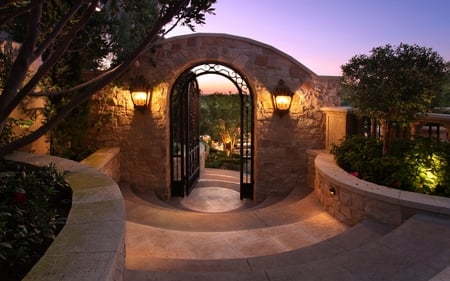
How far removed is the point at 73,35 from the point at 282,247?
2.84 m

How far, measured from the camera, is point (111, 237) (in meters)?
1.65

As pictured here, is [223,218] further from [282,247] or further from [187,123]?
[187,123]

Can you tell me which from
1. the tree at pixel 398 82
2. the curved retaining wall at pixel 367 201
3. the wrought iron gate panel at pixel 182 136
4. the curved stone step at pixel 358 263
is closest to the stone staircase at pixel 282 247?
the curved stone step at pixel 358 263

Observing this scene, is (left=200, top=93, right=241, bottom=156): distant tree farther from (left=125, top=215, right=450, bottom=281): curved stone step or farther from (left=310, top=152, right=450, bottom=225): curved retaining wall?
(left=125, top=215, right=450, bottom=281): curved stone step

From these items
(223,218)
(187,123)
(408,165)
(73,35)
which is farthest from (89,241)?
(187,123)

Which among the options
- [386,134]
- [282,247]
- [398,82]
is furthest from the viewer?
[386,134]

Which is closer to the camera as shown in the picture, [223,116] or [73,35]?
[73,35]

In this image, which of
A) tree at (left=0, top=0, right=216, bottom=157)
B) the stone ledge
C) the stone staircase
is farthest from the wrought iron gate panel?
the stone staircase

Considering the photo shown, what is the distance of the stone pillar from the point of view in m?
5.39

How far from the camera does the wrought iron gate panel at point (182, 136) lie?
21.3ft

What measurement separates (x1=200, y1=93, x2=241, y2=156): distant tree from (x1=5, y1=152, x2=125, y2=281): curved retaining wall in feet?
36.8

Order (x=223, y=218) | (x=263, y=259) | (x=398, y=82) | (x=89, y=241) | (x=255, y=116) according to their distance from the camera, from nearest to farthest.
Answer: (x=89, y=241)
(x=263, y=259)
(x=398, y=82)
(x=223, y=218)
(x=255, y=116)

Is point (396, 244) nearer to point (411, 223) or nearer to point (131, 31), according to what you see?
point (411, 223)

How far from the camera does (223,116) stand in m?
14.0
